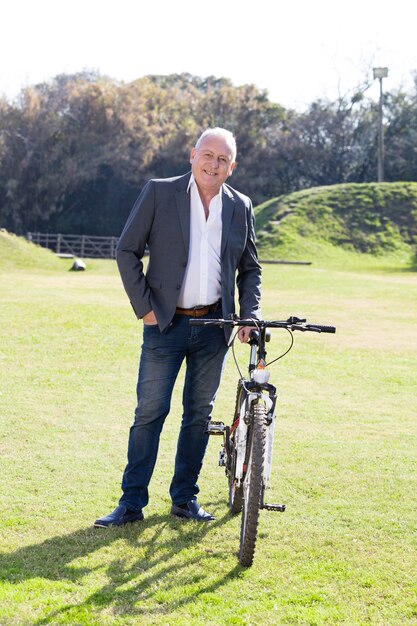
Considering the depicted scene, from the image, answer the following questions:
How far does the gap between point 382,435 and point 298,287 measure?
51.5 feet

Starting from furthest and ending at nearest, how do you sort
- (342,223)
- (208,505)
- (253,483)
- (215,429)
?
(342,223), (208,505), (215,429), (253,483)

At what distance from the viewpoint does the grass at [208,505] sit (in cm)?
411

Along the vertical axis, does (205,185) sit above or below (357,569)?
above

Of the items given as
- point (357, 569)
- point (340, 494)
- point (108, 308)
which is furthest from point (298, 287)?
point (357, 569)

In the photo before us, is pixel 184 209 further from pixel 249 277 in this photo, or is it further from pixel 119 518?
pixel 119 518

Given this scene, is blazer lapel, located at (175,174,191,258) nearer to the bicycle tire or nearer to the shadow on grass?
the bicycle tire

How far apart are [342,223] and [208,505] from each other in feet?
122

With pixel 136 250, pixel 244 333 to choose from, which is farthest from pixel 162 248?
pixel 244 333

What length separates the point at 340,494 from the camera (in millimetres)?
6008

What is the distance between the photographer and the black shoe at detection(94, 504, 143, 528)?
16.6 ft

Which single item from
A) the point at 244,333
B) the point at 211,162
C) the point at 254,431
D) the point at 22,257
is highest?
the point at 211,162

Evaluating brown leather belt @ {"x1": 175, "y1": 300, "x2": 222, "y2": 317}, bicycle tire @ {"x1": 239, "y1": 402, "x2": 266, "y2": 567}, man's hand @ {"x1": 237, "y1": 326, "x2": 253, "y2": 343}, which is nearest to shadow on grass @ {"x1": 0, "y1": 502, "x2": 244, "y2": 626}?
bicycle tire @ {"x1": 239, "y1": 402, "x2": 266, "y2": 567}

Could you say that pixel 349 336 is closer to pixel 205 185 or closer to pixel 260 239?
pixel 205 185

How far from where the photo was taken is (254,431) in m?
4.38
